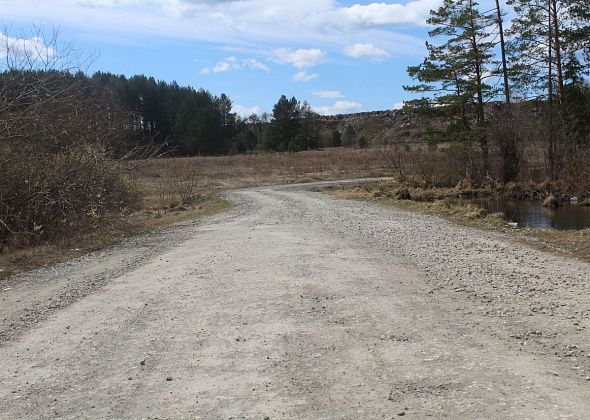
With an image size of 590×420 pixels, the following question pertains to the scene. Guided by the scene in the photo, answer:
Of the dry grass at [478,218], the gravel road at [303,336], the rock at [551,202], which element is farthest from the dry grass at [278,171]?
the gravel road at [303,336]

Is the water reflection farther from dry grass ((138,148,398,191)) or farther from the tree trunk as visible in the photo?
dry grass ((138,148,398,191))

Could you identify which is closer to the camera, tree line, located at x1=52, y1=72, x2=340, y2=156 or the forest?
the forest

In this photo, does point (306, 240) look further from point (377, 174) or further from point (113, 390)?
point (377, 174)

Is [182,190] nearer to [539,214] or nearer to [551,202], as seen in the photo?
[539,214]

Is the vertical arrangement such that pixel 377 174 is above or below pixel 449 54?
below

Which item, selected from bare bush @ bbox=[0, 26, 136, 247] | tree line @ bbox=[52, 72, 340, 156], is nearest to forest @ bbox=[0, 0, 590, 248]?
bare bush @ bbox=[0, 26, 136, 247]

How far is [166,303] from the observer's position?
7.39 m

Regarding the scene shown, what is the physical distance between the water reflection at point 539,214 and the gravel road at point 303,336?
9.84 metres

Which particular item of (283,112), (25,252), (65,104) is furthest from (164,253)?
(283,112)

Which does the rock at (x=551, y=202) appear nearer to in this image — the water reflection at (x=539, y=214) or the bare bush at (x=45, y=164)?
the water reflection at (x=539, y=214)

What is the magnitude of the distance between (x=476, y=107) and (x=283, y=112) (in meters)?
66.6

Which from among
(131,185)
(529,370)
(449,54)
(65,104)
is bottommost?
(529,370)

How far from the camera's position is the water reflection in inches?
780

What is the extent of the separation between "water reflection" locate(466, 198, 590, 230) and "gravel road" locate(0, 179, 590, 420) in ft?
32.3
